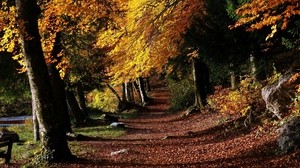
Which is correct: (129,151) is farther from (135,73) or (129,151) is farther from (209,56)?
(135,73)

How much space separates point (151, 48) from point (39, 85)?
8296mm

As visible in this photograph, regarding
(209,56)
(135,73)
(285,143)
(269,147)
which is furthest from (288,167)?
(135,73)

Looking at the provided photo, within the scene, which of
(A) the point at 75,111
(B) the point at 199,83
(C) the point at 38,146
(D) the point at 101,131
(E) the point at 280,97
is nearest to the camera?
(E) the point at 280,97

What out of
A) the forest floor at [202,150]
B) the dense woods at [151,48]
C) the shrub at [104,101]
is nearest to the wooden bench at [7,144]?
the dense woods at [151,48]

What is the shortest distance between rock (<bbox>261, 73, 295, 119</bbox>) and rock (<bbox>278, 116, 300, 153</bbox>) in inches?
77.3

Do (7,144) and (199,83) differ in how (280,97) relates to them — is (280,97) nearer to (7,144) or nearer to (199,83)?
(7,144)

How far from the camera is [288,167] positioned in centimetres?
797

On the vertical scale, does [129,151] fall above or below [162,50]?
below

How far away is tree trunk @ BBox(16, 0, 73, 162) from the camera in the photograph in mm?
11227

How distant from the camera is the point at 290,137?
9.06 meters

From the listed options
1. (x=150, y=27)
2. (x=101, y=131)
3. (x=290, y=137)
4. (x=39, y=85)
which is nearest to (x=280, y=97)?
(x=290, y=137)

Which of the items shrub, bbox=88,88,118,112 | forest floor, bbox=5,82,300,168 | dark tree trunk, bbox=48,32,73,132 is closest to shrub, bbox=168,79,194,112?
shrub, bbox=88,88,118,112

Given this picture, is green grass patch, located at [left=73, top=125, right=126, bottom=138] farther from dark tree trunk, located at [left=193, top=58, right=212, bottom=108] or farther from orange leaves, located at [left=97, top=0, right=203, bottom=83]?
dark tree trunk, located at [left=193, top=58, right=212, bottom=108]

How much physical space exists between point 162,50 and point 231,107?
6679mm
